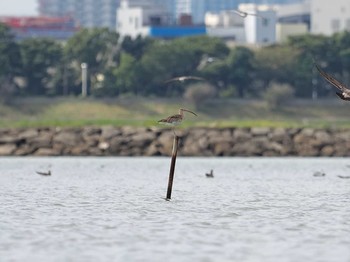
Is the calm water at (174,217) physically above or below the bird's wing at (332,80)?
below

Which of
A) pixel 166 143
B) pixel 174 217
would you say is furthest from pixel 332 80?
pixel 166 143

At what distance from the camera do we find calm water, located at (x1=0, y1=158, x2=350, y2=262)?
43.0 metres

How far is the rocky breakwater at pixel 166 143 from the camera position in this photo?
135 m

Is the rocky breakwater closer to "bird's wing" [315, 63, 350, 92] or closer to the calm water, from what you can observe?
the calm water

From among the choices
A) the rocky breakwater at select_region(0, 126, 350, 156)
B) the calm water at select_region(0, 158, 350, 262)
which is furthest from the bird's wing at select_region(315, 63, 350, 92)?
the rocky breakwater at select_region(0, 126, 350, 156)

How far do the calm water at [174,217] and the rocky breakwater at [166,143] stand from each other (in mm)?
38297

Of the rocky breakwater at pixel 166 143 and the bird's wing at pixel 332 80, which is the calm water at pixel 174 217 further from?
the rocky breakwater at pixel 166 143

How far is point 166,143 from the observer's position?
134 meters

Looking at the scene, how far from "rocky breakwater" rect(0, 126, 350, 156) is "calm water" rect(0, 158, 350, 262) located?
3830 cm

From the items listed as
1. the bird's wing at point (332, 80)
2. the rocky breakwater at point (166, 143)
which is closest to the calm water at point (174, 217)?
the bird's wing at point (332, 80)

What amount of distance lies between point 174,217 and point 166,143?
79.2m

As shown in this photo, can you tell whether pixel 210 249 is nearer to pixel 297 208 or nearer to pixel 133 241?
pixel 133 241

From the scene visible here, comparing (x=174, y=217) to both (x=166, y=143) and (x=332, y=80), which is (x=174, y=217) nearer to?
(x=332, y=80)

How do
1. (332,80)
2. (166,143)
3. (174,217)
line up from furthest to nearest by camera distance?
(166,143)
(174,217)
(332,80)
